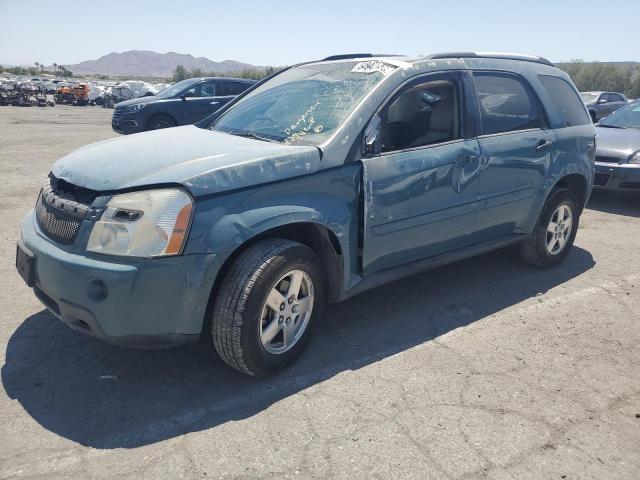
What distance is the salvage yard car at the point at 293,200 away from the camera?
8.73 ft

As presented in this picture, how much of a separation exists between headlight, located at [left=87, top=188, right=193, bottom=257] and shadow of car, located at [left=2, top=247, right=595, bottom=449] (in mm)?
835

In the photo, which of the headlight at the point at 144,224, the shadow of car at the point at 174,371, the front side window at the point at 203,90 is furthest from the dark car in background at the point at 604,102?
the headlight at the point at 144,224

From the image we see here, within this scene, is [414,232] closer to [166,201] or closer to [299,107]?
[299,107]

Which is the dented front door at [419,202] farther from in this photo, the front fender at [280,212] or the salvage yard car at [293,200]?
the front fender at [280,212]

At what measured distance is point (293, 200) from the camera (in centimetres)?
305

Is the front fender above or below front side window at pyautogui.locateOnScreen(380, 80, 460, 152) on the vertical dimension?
below

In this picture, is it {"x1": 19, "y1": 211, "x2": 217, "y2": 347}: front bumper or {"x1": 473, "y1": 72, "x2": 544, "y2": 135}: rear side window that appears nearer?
{"x1": 19, "y1": 211, "x2": 217, "y2": 347}: front bumper

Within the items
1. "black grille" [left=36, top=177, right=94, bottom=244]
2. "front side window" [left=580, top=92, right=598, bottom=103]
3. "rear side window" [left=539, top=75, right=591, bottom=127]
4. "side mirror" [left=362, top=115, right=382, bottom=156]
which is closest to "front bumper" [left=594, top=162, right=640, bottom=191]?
"rear side window" [left=539, top=75, right=591, bottom=127]

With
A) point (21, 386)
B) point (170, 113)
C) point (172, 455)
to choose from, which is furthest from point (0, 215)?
point (170, 113)

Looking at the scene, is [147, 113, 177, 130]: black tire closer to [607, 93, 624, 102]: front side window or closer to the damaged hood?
the damaged hood

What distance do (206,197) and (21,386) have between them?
4.79 ft

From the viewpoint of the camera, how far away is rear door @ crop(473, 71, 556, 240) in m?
4.12

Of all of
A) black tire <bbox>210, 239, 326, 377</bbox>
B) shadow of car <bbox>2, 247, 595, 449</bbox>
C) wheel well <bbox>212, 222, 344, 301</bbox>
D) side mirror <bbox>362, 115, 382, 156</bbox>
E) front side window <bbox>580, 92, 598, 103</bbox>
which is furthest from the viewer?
front side window <bbox>580, 92, 598, 103</bbox>

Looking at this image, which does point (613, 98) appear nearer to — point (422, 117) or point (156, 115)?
point (156, 115)
